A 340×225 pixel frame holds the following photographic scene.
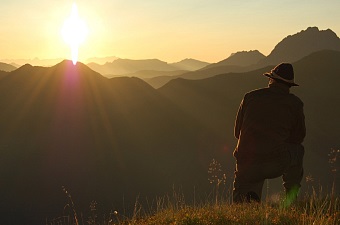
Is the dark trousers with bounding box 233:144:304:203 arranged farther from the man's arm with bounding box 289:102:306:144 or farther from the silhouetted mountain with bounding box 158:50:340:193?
the silhouetted mountain with bounding box 158:50:340:193

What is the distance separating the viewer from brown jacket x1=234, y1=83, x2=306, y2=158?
550cm

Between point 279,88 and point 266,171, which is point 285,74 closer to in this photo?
point 279,88

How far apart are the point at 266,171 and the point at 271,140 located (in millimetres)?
454

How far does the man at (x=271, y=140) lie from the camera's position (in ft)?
17.9

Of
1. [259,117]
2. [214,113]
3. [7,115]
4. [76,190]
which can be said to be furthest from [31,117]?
[259,117]

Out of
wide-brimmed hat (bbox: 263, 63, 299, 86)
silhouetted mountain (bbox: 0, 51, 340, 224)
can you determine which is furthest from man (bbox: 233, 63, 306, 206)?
silhouetted mountain (bbox: 0, 51, 340, 224)

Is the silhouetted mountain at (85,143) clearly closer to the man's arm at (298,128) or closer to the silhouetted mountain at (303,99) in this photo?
the silhouetted mountain at (303,99)

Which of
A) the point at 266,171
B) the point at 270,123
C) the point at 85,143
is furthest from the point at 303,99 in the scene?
the point at 266,171

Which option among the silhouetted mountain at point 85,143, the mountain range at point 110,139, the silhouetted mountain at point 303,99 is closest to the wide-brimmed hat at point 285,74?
the silhouetted mountain at point 85,143

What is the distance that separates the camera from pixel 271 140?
5488 mm

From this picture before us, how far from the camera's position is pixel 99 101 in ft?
276

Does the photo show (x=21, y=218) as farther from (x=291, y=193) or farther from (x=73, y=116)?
(x=291, y=193)

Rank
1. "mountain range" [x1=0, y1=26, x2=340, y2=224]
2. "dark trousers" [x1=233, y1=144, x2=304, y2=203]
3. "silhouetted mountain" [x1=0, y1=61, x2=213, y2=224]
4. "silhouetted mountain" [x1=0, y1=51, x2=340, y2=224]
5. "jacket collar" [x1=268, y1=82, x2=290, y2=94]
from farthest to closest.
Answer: "silhouetted mountain" [x1=0, y1=51, x2=340, y2=224], "mountain range" [x1=0, y1=26, x2=340, y2=224], "silhouetted mountain" [x1=0, y1=61, x2=213, y2=224], "jacket collar" [x1=268, y1=82, x2=290, y2=94], "dark trousers" [x1=233, y1=144, x2=304, y2=203]

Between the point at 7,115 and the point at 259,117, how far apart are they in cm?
8336
